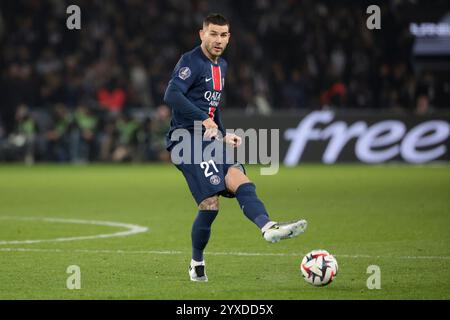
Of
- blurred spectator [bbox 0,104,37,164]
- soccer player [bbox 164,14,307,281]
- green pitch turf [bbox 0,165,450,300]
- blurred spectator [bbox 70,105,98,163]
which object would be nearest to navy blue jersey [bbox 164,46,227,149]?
soccer player [bbox 164,14,307,281]

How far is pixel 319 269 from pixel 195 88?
190 centimetres

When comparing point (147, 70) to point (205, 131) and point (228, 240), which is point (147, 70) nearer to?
point (228, 240)

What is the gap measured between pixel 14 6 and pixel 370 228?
61.4 feet

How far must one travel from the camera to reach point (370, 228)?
41.2ft

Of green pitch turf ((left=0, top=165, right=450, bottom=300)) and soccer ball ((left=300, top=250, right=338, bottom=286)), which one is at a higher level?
soccer ball ((left=300, top=250, right=338, bottom=286))

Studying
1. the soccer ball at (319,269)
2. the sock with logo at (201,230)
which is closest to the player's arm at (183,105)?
the sock with logo at (201,230)

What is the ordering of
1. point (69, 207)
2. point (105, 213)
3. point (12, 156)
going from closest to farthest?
point (105, 213) → point (69, 207) → point (12, 156)

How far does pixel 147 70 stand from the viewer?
28.2m

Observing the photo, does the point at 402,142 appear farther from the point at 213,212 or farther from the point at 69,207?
the point at 213,212

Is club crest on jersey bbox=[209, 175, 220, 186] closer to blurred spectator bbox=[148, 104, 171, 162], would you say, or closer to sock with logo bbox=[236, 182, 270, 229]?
sock with logo bbox=[236, 182, 270, 229]

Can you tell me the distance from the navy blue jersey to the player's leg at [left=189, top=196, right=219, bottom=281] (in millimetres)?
651

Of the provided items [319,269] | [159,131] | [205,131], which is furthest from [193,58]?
[159,131]

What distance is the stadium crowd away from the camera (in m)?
26.7
